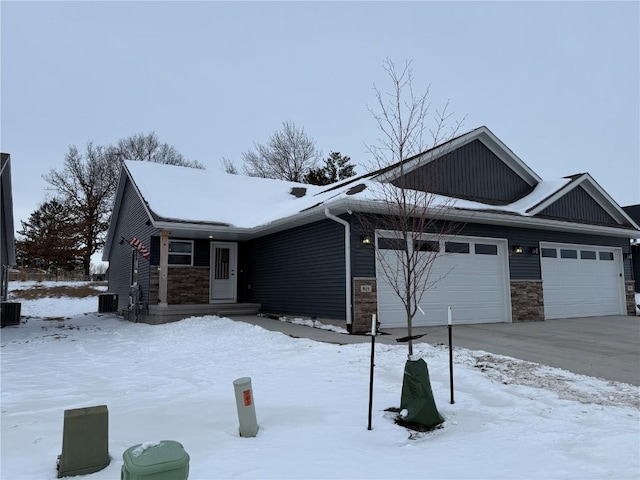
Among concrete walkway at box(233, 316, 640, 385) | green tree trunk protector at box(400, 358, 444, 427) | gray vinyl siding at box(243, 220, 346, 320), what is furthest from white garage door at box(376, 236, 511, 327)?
green tree trunk protector at box(400, 358, 444, 427)

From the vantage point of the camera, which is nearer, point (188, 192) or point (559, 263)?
point (559, 263)

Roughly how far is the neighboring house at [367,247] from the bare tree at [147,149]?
72.4 ft

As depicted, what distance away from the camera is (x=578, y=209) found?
14.4 meters

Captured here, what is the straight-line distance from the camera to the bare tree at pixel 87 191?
32750 mm

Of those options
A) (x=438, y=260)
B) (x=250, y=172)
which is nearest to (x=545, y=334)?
(x=438, y=260)

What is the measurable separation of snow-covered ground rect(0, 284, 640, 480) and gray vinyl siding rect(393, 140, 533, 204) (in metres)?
6.31

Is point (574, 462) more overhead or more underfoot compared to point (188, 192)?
more underfoot

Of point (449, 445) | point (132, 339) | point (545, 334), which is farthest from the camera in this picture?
point (132, 339)

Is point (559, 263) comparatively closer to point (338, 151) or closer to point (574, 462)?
point (574, 462)

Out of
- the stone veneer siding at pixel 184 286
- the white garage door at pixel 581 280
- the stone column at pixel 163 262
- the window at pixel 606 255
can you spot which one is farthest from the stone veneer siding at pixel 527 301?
the stone column at pixel 163 262

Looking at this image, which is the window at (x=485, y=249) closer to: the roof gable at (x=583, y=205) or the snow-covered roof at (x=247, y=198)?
the snow-covered roof at (x=247, y=198)

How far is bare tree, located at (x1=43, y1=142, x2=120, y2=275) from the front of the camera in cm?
3275

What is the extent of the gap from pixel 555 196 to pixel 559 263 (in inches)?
83.4

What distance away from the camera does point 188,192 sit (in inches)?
597
